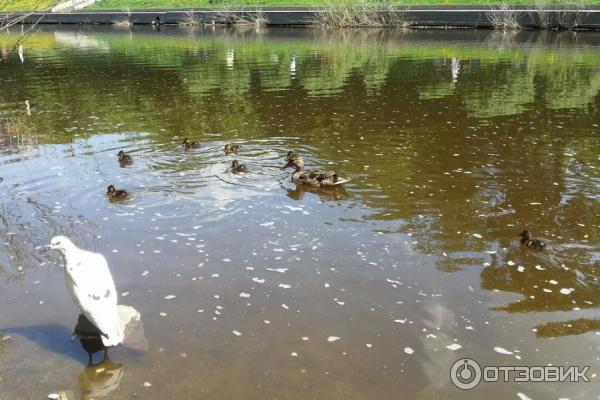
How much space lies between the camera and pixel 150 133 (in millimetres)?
17875

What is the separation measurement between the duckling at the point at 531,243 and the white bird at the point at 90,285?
21.1ft

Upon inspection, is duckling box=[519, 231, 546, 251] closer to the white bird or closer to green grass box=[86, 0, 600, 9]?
the white bird

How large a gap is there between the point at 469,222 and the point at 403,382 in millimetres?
4835

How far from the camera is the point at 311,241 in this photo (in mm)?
10172

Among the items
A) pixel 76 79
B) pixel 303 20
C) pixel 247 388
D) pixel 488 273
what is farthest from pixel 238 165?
pixel 303 20

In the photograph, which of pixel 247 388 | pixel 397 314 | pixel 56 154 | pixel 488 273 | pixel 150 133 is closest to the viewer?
pixel 247 388

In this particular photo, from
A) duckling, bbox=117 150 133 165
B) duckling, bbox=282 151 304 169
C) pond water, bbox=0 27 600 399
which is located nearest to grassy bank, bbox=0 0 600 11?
pond water, bbox=0 27 600 399

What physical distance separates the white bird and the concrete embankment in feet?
122

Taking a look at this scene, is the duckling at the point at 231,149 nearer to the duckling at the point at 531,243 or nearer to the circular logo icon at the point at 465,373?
the duckling at the point at 531,243

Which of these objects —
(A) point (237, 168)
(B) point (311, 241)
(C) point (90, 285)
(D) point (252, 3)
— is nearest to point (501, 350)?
(B) point (311, 241)

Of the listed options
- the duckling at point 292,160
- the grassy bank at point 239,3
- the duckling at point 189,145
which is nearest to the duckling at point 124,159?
the duckling at point 189,145

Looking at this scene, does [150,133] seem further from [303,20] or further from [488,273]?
[303,20]

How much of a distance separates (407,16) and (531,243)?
49924 millimetres

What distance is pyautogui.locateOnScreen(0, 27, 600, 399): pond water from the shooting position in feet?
22.9
